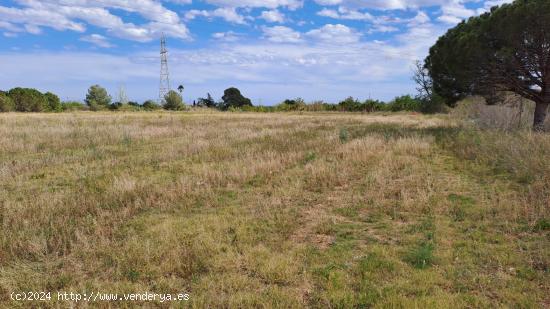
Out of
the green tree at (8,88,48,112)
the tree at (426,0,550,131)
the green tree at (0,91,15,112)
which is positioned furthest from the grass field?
the green tree at (8,88,48,112)

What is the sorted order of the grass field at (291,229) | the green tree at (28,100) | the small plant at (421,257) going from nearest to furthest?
the grass field at (291,229), the small plant at (421,257), the green tree at (28,100)

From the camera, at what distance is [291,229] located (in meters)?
5.96

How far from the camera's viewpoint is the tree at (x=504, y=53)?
13.6 metres

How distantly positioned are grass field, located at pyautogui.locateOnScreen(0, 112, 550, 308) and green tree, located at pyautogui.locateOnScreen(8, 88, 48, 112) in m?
39.9

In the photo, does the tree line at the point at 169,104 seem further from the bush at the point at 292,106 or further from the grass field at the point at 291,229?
the grass field at the point at 291,229

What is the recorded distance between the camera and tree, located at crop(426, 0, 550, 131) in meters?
13.6

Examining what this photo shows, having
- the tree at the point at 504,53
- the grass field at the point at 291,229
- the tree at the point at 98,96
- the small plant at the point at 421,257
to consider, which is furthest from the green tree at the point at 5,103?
the small plant at the point at 421,257

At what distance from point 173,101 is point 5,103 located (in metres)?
20.8

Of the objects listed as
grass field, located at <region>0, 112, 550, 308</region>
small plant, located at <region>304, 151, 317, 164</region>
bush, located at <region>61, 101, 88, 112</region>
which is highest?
bush, located at <region>61, 101, 88, 112</region>

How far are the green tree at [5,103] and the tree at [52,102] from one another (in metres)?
5.61

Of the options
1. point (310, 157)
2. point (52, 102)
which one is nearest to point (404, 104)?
point (310, 157)

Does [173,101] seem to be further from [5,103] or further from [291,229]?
[291,229]

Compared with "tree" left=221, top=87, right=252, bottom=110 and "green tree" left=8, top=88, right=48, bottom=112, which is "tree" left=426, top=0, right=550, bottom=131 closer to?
"green tree" left=8, top=88, right=48, bottom=112

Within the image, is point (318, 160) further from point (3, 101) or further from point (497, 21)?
point (3, 101)
